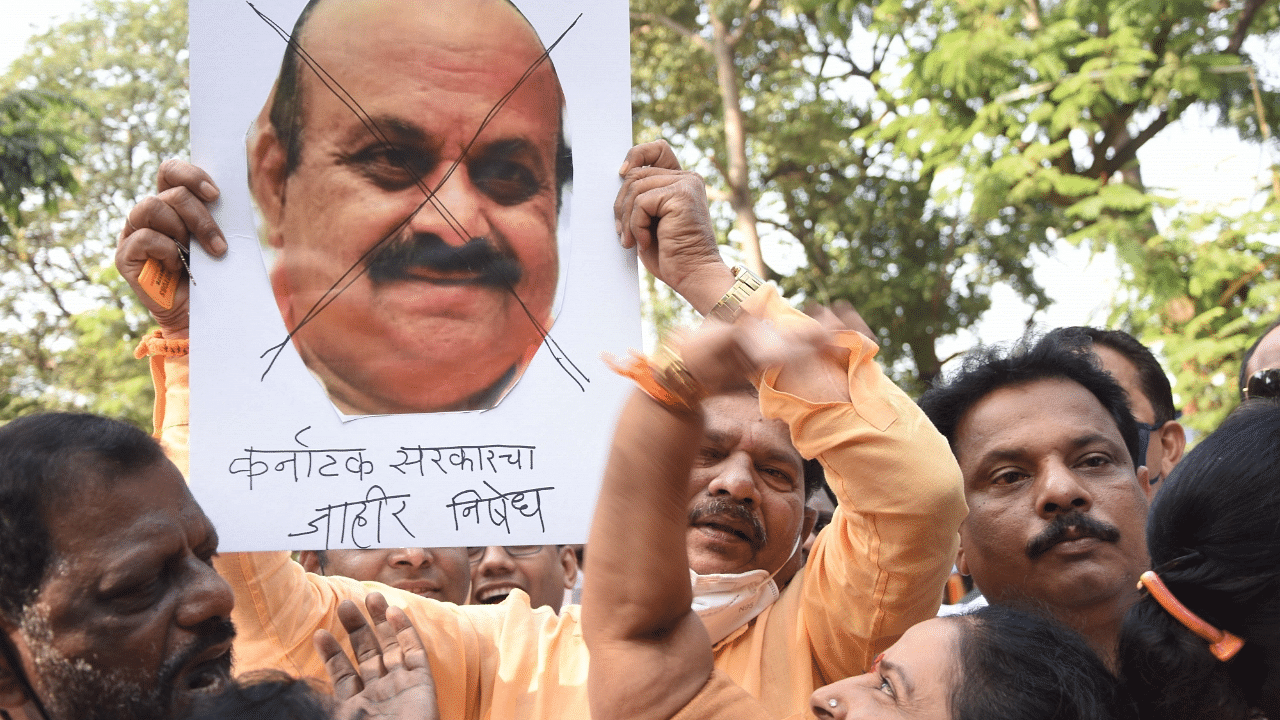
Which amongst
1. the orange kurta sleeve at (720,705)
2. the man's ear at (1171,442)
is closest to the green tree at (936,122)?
the man's ear at (1171,442)

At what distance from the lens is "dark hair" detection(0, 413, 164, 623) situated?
1559 millimetres

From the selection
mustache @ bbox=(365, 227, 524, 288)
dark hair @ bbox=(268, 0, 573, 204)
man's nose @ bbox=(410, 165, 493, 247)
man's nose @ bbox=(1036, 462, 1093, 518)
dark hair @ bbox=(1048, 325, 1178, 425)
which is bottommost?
man's nose @ bbox=(1036, 462, 1093, 518)

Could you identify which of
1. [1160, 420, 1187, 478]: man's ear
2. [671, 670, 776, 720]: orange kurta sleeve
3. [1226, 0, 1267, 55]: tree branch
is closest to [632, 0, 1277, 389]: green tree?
[1226, 0, 1267, 55]: tree branch

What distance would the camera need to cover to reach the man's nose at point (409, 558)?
3066 mm

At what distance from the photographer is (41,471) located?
63.3 inches

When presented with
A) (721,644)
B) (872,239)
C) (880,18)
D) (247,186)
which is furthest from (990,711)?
(872,239)

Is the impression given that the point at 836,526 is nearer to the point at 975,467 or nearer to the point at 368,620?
the point at 975,467

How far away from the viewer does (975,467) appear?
8.45 feet

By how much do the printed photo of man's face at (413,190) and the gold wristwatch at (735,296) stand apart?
36 cm

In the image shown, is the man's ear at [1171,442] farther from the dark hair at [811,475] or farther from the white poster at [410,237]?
the white poster at [410,237]

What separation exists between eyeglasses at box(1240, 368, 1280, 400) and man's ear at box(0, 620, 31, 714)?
2534 mm

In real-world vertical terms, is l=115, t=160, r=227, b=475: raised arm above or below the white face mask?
above

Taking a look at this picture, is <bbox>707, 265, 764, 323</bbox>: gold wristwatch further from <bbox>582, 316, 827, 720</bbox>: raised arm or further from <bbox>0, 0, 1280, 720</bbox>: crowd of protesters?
<bbox>582, 316, 827, 720</bbox>: raised arm

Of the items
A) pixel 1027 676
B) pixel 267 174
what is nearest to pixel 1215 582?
pixel 1027 676
